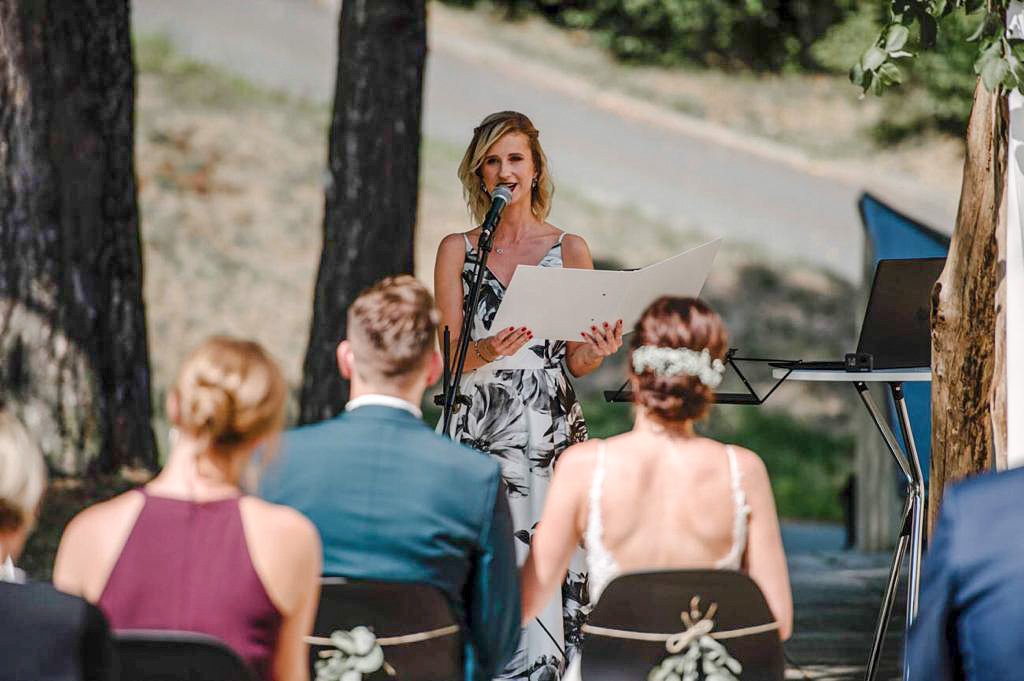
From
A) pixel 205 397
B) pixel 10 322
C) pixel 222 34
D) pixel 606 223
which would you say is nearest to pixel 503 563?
pixel 205 397

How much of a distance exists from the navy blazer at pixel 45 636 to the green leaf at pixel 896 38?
2.50 m

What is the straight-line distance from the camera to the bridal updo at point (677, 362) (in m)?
2.93

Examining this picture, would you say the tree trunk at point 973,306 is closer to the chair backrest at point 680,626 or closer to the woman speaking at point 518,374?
the woman speaking at point 518,374

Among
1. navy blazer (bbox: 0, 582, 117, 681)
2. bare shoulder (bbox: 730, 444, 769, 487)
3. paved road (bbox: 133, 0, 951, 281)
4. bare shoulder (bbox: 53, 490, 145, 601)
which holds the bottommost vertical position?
navy blazer (bbox: 0, 582, 117, 681)

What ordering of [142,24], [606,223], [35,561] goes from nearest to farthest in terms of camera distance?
[35,561] < [606,223] < [142,24]

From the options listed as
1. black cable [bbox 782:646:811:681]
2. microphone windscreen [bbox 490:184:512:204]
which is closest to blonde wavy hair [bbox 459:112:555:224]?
microphone windscreen [bbox 490:184:512:204]

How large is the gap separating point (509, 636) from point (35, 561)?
4181 mm

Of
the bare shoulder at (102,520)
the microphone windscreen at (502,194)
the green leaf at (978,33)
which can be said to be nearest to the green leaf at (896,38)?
the green leaf at (978,33)

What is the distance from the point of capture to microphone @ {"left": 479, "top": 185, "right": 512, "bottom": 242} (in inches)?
151

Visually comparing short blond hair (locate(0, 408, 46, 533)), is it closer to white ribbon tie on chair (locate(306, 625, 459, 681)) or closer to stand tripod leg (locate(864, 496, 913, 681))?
white ribbon tie on chair (locate(306, 625, 459, 681))

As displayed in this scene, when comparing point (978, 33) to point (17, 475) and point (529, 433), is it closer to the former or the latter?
point (529, 433)

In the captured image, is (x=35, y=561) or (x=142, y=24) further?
(x=142, y=24)

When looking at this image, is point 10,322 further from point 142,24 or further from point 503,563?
point 142,24

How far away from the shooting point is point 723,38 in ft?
65.7
